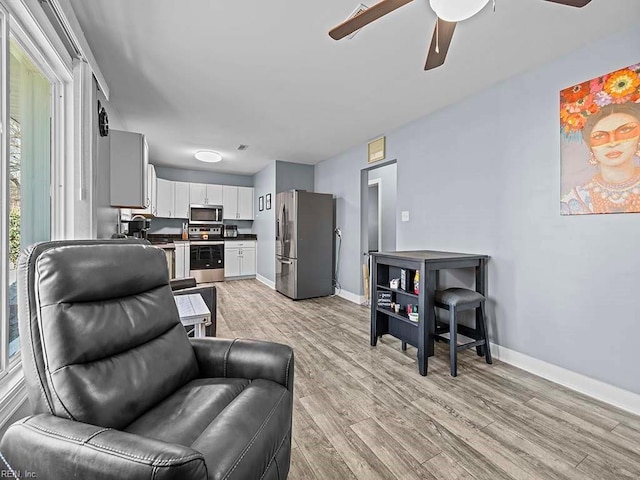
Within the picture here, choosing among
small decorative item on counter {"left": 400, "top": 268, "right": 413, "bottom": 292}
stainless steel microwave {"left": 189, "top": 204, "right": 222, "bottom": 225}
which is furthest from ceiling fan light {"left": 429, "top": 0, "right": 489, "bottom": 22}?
stainless steel microwave {"left": 189, "top": 204, "right": 222, "bottom": 225}

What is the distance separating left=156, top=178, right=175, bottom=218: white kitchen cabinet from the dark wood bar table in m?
4.81

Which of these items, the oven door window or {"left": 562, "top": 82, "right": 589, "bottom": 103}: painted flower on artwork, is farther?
the oven door window

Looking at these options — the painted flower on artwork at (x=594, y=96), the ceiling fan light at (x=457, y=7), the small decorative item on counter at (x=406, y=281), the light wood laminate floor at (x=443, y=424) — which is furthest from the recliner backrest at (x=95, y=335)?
the painted flower on artwork at (x=594, y=96)

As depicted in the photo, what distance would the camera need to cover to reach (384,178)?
566cm

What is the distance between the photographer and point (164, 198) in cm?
597

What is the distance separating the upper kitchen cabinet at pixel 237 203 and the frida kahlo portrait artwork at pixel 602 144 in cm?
570

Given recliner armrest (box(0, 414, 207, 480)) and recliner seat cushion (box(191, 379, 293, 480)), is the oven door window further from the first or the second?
recliner armrest (box(0, 414, 207, 480))

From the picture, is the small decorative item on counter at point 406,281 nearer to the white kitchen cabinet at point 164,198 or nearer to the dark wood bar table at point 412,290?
the dark wood bar table at point 412,290

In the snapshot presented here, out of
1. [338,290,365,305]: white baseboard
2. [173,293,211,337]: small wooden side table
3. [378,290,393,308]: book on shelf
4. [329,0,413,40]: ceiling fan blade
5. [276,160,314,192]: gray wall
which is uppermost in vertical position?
[276,160,314,192]: gray wall

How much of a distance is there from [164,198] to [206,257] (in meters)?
1.43

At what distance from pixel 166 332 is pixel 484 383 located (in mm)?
2180

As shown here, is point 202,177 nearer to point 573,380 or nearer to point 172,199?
point 172,199

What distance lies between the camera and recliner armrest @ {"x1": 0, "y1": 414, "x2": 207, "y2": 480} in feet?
2.25

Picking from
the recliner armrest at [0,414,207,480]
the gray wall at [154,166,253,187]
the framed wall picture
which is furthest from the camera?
the gray wall at [154,166,253,187]
